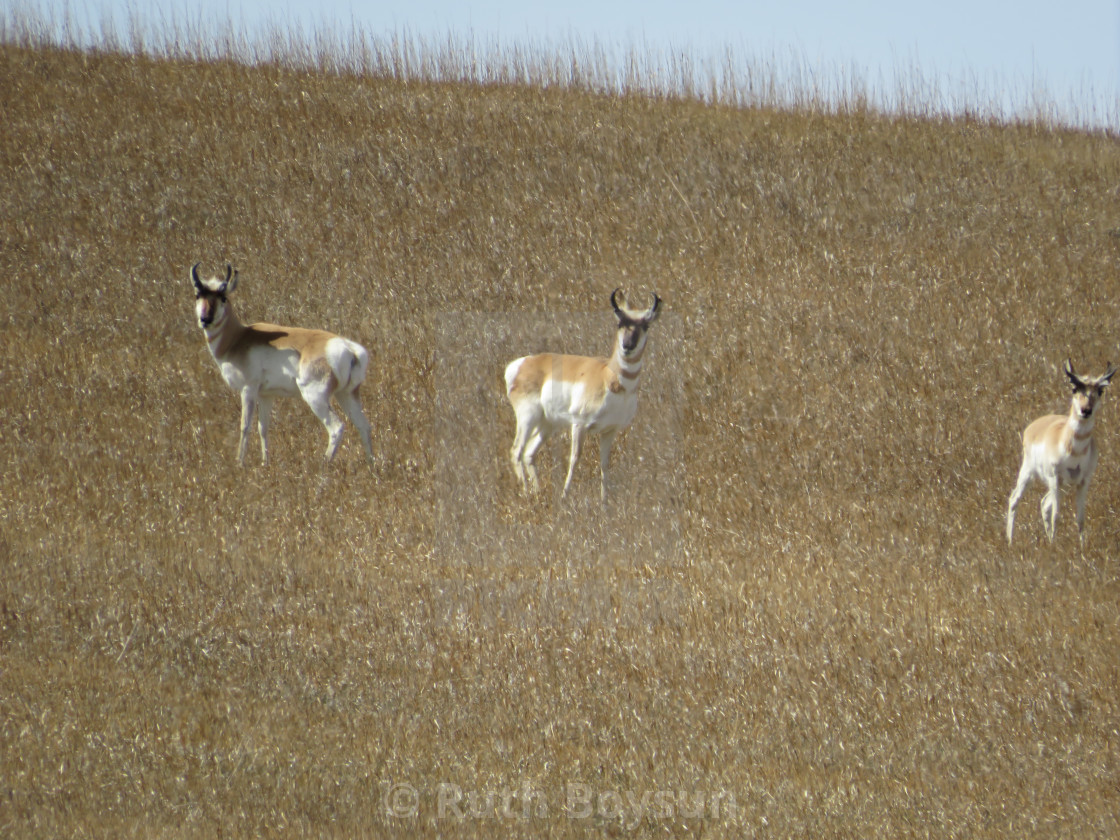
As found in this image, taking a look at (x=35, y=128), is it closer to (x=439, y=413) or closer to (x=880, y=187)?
(x=439, y=413)

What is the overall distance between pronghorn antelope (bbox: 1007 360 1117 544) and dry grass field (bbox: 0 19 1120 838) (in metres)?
0.30

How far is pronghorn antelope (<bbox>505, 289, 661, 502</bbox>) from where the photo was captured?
1100 centimetres

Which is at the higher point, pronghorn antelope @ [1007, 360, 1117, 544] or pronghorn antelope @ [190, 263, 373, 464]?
pronghorn antelope @ [190, 263, 373, 464]

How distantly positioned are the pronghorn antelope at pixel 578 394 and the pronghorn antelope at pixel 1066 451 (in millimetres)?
3535

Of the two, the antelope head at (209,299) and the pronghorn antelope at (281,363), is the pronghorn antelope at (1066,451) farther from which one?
the antelope head at (209,299)

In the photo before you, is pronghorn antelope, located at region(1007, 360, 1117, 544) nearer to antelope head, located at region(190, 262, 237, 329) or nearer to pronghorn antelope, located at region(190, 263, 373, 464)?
pronghorn antelope, located at region(190, 263, 373, 464)

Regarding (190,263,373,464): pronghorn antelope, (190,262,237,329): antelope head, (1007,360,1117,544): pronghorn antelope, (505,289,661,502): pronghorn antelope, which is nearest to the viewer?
(1007,360,1117,544): pronghorn antelope

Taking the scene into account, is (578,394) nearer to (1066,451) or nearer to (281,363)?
(281,363)

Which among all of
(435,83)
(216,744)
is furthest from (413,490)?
(435,83)

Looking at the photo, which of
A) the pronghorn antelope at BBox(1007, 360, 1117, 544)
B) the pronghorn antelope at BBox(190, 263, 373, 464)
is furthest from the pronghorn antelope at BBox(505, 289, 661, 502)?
the pronghorn antelope at BBox(1007, 360, 1117, 544)

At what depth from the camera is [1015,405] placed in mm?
13859

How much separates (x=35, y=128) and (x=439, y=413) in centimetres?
1059

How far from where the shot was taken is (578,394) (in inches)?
456

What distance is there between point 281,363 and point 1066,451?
24.4 ft
